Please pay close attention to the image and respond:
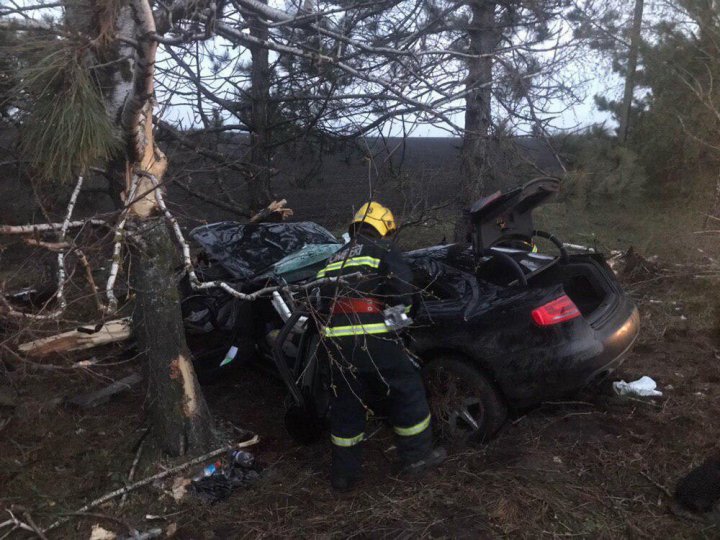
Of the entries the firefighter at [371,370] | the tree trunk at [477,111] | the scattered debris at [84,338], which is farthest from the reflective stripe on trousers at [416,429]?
the tree trunk at [477,111]

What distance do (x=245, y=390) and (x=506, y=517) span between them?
118 inches

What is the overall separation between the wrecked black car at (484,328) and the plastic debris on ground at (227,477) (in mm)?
418

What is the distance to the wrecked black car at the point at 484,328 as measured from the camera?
154 inches

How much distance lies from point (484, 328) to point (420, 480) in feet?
3.57

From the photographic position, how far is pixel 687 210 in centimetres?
1279

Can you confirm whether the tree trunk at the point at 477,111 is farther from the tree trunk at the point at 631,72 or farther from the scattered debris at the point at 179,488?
the scattered debris at the point at 179,488

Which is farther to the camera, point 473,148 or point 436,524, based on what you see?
point 473,148

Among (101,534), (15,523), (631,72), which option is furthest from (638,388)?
(631,72)

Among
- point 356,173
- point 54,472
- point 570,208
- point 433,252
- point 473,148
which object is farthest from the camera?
point 570,208

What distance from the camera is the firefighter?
153 inches

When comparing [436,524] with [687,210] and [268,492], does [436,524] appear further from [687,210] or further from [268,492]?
[687,210]

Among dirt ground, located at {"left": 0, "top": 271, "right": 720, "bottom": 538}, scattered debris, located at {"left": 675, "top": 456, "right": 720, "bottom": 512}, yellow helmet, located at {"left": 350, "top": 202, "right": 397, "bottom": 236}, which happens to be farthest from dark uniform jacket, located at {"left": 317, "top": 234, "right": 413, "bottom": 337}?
scattered debris, located at {"left": 675, "top": 456, "right": 720, "bottom": 512}

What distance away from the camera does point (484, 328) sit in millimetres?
4039

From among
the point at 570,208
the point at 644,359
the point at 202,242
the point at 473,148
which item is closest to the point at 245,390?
the point at 202,242
